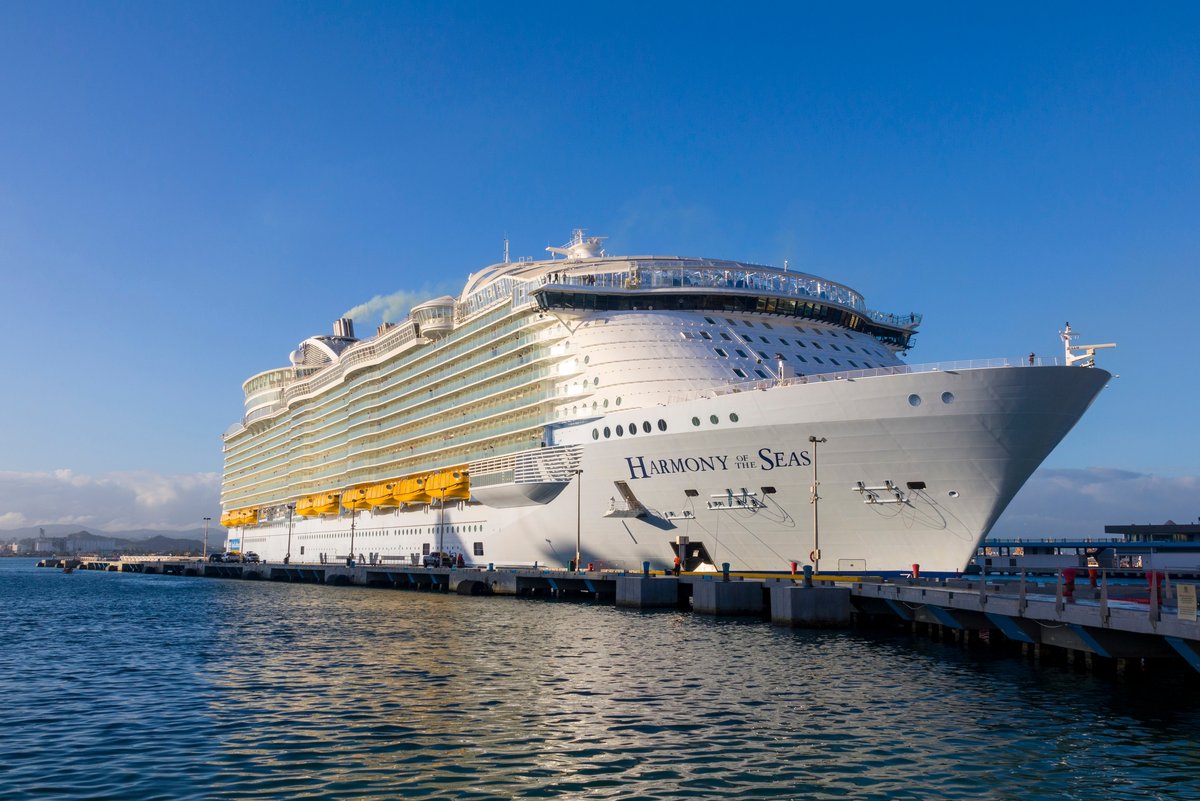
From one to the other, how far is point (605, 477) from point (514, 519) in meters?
9.40

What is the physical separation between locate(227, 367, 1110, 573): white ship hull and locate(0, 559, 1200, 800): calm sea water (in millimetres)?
4186

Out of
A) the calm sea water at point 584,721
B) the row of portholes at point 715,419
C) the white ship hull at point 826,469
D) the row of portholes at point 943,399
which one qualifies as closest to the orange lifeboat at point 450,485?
the white ship hull at point 826,469

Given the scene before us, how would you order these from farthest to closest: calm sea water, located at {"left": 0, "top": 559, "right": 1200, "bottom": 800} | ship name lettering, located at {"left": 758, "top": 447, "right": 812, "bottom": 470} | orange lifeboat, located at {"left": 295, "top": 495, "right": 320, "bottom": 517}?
orange lifeboat, located at {"left": 295, "top": 495, "right": 320, "bottom": 517} → ship name lettering, located at {"left": 758, "top": 447, "right": 812, "bottom": 470} → calm sea water, located at {"left": 0, "top": 559, "right": 1200, "bottom": 800}

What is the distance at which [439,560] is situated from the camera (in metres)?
53.2

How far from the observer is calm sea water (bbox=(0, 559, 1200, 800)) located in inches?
504

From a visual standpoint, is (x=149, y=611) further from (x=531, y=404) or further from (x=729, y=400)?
(x=729, y=400)

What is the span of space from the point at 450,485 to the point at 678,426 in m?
20.1

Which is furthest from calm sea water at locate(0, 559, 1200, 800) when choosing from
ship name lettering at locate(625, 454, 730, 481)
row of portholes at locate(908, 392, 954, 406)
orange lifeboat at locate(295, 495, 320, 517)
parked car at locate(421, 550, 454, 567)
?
orange lifeboat at locate(295, 495, 320, 517)

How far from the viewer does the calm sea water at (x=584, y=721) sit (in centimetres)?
1279

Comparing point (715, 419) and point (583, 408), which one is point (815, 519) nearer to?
point (715, 419)

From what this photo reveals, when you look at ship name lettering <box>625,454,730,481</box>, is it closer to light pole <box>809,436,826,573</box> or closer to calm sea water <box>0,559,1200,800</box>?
light pole <box>809,436,826,573</box>

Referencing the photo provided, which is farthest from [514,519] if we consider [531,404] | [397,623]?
[397,623]

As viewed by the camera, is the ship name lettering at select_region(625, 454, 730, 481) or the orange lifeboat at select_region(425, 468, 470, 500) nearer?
the ship name lettering at select_region(625, 454, 730, 481)

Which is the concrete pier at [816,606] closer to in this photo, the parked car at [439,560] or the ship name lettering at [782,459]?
the ship name lettering at [782,459]
